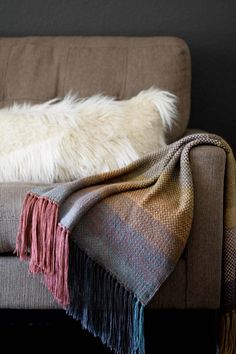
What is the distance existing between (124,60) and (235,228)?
0.87 metres

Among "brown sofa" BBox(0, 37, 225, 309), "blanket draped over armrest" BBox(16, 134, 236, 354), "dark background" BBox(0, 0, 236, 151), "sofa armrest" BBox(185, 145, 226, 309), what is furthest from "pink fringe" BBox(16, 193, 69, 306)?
"dark background" BBox(0, 0, 236, 151)

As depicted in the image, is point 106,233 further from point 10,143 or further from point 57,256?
point 10,143

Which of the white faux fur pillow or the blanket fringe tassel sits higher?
the white faux fur pillow

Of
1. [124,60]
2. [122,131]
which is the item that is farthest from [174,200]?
[124,60]

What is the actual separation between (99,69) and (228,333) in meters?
1.05

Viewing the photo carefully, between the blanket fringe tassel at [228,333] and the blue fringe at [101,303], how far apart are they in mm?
230

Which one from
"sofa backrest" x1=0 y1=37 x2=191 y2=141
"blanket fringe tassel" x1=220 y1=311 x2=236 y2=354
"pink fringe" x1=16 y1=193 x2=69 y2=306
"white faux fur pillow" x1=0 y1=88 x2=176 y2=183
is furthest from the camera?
"sofa backrest" x1=0 y1=37 x2=191 y2=141

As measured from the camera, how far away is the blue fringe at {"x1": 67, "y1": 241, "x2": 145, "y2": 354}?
4.17 ft

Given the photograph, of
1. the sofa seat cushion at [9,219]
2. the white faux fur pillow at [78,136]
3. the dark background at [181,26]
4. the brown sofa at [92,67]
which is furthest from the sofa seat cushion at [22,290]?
the dark background at [181,26]

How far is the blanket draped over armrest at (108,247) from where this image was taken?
1246 millimetres

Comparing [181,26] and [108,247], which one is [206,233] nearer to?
[108,247]

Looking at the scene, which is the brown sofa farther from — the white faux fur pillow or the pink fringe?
the pink fringe

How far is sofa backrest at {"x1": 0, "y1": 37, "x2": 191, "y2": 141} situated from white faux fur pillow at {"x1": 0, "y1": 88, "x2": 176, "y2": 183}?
0.39ft

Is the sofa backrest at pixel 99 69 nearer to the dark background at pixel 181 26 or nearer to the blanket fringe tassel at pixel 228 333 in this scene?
the dark background at pixel 181 26
